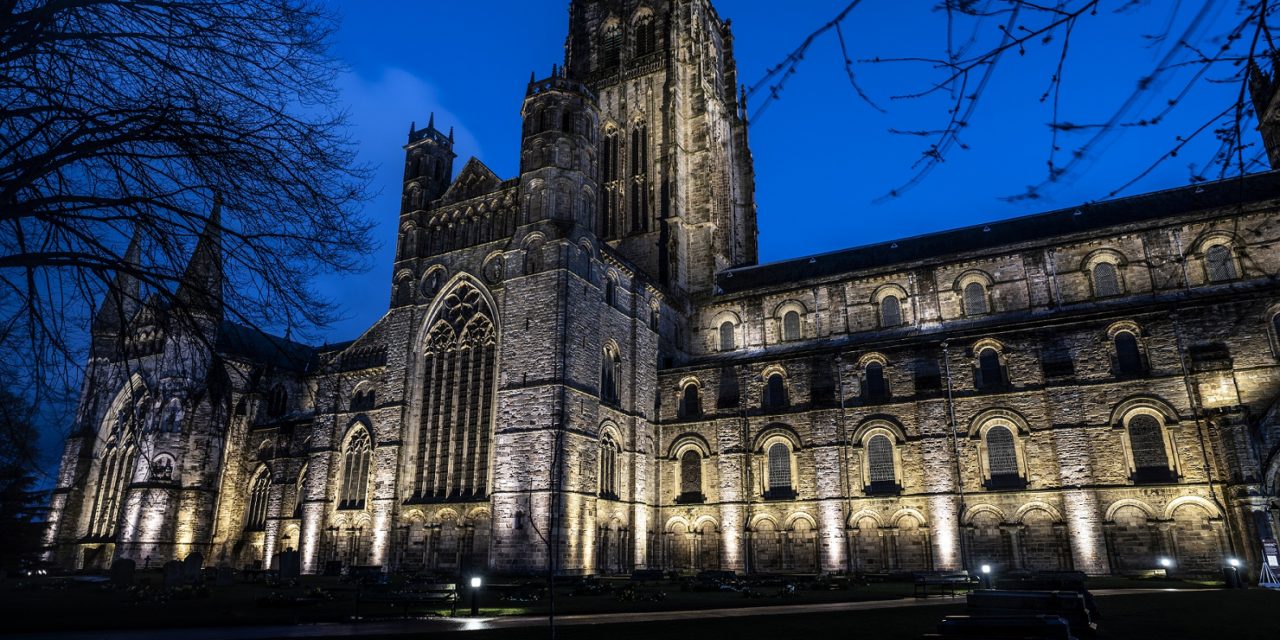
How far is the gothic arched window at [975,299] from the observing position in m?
33.3

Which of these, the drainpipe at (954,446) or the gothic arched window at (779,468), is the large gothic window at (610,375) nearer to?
the gothic arched window at (779,468)

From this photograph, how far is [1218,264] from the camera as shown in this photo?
96.8ft

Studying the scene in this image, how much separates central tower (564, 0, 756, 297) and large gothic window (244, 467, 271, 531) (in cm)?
2295

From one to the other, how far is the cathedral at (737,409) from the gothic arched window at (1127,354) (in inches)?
4.8

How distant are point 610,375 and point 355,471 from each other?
12.0 m

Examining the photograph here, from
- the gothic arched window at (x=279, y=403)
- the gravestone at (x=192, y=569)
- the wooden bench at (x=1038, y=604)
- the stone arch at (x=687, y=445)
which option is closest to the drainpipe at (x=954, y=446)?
the stone arch at (x=687, y=445)

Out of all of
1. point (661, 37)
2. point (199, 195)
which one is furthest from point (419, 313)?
point (199, 195)

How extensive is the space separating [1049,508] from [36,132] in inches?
1176

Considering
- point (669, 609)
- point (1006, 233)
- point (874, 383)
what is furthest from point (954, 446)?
point (669, 609)

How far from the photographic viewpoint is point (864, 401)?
30984mm

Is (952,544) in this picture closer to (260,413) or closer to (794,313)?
(794,313)

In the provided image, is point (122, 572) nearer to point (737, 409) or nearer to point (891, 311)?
point (737, 409)

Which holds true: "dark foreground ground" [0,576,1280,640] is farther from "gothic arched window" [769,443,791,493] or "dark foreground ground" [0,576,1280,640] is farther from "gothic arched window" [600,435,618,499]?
"gothic arched window" [769,443,791,493]

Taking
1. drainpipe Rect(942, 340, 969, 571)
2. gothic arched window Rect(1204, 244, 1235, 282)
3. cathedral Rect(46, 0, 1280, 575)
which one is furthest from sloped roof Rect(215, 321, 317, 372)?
gothic arched window Rect(1204, 244, 1235, 282)
